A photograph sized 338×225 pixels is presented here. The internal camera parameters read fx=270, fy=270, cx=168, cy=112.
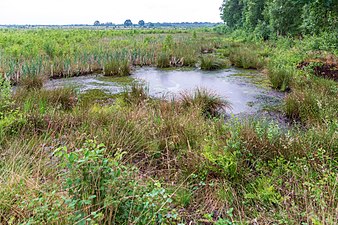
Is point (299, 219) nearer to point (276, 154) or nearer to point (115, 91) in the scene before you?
point (276, 154)

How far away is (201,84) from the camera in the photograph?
308 inches

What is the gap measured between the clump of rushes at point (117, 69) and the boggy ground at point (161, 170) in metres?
4.34

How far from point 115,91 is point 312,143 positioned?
4.92 meters

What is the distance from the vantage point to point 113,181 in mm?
1779

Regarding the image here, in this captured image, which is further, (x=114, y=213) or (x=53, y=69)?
(x=53, y=69)

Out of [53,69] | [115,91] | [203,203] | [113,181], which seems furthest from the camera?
[53,69]

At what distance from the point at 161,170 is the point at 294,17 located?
49.9 ft

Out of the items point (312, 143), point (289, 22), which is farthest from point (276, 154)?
point (289, 22)

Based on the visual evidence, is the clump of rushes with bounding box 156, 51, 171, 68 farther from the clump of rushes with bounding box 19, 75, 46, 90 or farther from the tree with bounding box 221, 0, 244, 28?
the tree with bounding box 221, 0, 244, 28

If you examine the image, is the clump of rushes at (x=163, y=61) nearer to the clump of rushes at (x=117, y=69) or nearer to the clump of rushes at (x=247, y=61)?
the clump of rushes at (x=117, y=69)

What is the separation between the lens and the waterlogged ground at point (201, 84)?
6.30 metres

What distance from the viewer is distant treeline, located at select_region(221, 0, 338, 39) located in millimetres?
8559

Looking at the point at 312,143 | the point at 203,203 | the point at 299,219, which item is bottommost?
the point at 203,203

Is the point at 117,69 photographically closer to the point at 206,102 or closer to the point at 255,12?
the point at 206,102
